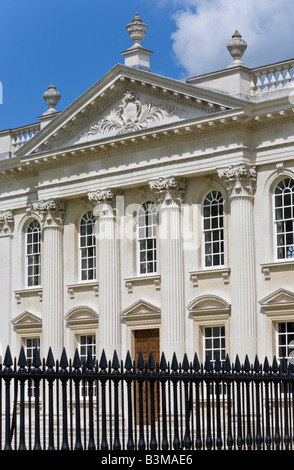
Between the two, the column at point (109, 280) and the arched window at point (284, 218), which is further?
the column at point (109, 280)

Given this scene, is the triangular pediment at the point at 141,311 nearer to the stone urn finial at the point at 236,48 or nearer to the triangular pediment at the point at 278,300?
the triangular pediment at the point at 278,300

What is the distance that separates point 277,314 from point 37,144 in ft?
38.1

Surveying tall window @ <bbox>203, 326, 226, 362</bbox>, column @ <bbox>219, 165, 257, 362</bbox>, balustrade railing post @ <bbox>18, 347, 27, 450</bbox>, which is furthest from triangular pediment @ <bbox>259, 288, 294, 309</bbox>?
balustrade railing post @ <bbox>18, 347, 27, 450</bbox>

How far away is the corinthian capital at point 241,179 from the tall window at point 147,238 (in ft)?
12.1

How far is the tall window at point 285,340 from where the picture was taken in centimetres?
2727

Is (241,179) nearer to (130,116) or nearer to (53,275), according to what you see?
(130,116)

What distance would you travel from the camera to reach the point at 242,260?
28.0 meters

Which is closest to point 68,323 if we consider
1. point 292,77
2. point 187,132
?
point 187,132

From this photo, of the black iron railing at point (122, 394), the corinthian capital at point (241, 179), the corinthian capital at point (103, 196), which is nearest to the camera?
the black iron railing at point (122, 394)

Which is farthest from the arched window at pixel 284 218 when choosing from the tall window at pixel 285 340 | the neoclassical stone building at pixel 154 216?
the tall window at pixel 285 340

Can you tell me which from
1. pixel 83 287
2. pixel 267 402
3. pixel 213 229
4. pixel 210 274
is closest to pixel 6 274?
pixel 83 287

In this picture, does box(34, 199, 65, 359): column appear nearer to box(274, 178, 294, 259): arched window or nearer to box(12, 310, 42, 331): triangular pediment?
box(12, 310, 42, 331): triangular pediment
